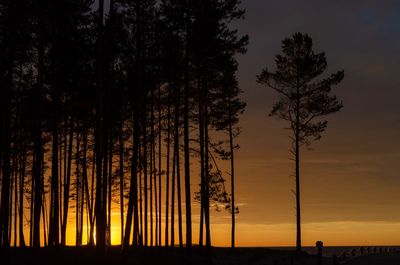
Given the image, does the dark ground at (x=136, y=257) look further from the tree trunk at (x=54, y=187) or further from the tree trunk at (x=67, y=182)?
the tree trunk at (x=67, y=182)

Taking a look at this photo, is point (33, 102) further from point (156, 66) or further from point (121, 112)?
point (156, 66)

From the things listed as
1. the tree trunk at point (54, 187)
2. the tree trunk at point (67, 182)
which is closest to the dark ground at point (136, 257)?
the tree trunk at point (54, 187)

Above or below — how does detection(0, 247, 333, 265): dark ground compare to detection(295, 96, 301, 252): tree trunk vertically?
below

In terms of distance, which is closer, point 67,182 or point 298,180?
point 67,182

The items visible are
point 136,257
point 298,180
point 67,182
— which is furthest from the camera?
point 298,180

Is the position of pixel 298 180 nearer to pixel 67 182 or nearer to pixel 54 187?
pixel 67 182

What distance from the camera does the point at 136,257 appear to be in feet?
119

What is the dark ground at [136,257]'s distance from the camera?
1024 inches

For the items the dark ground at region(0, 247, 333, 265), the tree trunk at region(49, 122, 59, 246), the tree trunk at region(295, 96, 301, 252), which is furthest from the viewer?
the tree trunk at region(295, 96, 301, 252)

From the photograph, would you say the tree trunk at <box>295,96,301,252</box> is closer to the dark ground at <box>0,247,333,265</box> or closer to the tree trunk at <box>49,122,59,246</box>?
the dark ground at <box>0,247,333,265</box>

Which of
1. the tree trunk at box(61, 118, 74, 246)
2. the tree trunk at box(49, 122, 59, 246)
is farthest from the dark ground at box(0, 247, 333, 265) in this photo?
the tree trunk at box(61, 118, 74, 246)

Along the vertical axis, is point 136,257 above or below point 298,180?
below

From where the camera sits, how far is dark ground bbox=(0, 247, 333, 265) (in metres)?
26.0

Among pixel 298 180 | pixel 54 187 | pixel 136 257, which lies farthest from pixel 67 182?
pixel 298 180
